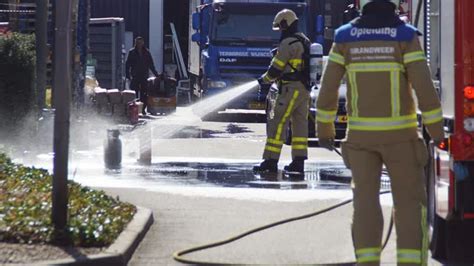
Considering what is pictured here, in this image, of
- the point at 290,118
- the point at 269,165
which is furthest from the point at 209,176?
the point at 290,118

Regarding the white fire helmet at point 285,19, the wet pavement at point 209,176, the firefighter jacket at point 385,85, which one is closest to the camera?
the firefighter jacket at point 385,85

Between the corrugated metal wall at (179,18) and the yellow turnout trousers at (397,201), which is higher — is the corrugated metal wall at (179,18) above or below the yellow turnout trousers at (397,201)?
above

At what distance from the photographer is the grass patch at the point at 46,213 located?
866 centimetres

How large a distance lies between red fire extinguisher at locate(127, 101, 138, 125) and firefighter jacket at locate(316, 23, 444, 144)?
16.4 m

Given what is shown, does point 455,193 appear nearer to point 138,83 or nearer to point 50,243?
point 50,243

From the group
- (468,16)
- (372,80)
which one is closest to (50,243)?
(372,80)

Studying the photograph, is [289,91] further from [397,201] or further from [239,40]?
[239,40]

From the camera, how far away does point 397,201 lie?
7301 millimetres

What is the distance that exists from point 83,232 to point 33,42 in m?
9.56

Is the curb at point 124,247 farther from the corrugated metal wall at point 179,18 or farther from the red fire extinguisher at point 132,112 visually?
the corrugated metal wall at point 179,18

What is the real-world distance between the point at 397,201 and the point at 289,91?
22.8ft

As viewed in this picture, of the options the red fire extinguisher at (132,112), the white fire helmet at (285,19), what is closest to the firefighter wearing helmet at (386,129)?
the white fire helmet at (285,19)

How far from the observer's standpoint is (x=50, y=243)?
852cm

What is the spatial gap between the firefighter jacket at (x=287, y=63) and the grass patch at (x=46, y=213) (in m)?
3.33
